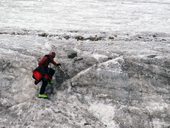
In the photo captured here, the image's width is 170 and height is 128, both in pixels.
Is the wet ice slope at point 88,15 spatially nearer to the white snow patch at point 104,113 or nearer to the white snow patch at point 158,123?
the white snow patch at point 104,113

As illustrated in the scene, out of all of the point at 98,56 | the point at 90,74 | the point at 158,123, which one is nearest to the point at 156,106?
the point at 158,123

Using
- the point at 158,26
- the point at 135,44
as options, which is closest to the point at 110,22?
the point at 158,26

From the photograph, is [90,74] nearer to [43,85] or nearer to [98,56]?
[98,56]

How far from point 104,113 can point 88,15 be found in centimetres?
1033

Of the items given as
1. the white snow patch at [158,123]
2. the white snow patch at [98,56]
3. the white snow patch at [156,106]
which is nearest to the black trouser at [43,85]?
the white snow patch at [98,56]

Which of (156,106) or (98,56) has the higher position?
(98,56)

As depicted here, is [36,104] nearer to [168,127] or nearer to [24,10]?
[168,127]

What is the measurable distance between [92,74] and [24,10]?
10296 millimetres

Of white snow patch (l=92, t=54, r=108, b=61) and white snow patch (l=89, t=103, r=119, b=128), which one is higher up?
white snow patch (l=92, t=54, r=108, b=61)

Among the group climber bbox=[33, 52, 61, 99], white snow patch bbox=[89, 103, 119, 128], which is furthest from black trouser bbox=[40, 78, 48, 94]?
white snow patch bbox=[89, 103, 119, 128]

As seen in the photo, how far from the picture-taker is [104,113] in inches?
454

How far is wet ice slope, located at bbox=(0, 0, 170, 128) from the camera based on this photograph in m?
11.2

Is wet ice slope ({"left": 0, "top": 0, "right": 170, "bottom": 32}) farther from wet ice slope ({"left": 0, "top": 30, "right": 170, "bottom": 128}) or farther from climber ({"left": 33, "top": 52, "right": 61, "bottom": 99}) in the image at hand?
climber ({"left": 33, "top": 52, "right": 61, "bottom": 99})

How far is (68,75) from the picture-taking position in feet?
42.3
